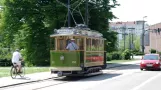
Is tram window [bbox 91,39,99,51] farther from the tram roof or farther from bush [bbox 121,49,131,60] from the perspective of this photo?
bush [bbox 121,49,131,60]

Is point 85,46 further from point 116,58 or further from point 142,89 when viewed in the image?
point 116,58

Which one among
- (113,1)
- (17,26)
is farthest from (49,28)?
(113,1)

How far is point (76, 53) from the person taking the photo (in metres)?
22.8

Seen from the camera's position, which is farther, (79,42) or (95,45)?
(95,45)

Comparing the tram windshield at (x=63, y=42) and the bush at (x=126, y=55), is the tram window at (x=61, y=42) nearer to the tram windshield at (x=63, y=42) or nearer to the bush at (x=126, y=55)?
the tram windshield at (x=63, y=42)

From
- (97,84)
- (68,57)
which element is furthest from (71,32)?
(97,84)

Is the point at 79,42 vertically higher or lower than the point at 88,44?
higher

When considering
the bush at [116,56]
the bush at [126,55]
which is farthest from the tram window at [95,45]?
the bush at [116,56]

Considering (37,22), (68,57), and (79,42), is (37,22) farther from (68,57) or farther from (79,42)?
(68,57)

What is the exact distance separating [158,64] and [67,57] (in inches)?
471

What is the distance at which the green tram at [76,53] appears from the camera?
22.7m

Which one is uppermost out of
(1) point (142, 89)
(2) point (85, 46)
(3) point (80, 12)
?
(3) point (80, 12)

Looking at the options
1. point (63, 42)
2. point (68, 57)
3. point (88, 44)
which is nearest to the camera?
point (68, 57)

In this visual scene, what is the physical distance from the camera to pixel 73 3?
141ft
